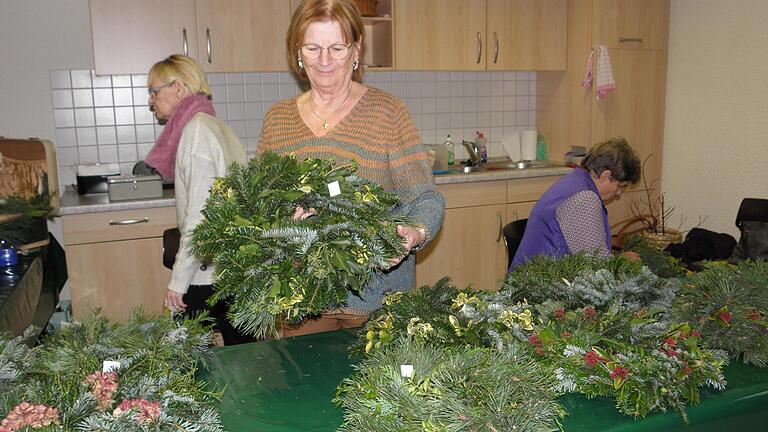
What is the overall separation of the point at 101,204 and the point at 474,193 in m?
2.08

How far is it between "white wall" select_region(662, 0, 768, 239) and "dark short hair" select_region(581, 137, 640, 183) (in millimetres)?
1728

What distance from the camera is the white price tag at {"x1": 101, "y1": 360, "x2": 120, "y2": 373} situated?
1.23 m

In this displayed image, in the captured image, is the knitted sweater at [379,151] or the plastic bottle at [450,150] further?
the plastic bottle at [450,150]

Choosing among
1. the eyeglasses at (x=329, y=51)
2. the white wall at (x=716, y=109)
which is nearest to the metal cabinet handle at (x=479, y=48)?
the white wall at (x=716, y=109)

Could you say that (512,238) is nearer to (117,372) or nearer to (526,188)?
(526,188)

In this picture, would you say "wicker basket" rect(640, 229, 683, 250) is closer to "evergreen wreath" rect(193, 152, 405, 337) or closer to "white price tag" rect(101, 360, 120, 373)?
"evergreen wreath" rect(193, 152, 405, 337)

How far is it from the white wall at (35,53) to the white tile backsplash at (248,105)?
0.06m

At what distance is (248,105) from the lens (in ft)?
13.4

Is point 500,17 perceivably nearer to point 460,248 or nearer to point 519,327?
point 460,248

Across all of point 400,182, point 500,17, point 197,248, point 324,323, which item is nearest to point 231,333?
point 324,323

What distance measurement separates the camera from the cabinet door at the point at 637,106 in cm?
431

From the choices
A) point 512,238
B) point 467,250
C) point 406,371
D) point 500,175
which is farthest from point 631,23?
point 406,371

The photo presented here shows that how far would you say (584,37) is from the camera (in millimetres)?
4254

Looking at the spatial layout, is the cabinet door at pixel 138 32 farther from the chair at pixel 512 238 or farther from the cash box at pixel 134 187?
the chair at pixel 512 238
